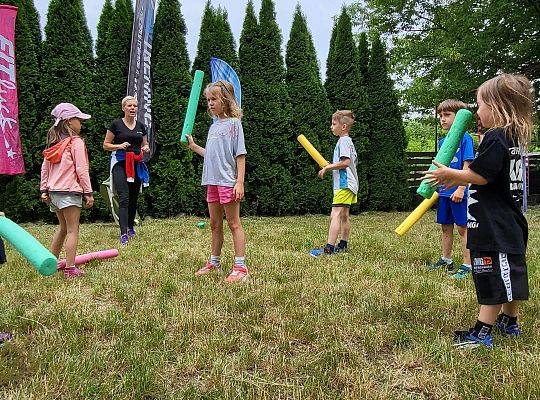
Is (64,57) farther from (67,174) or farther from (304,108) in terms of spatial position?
(67,174)

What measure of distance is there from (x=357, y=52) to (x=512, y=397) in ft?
36.3

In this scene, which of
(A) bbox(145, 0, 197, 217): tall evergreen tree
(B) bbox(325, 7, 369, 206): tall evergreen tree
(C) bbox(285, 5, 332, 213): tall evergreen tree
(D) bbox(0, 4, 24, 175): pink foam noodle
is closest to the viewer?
(D) bbox(0, 4, 24, 175): pink foam noodle

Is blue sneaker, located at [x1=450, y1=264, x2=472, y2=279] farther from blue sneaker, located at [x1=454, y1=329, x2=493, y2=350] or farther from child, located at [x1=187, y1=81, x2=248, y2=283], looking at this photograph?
child, located at [x1=187, y1=81, x2=248, y2=283]

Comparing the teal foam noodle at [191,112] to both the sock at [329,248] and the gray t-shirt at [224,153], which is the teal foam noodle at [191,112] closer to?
the gray t-shirt at [224,153]

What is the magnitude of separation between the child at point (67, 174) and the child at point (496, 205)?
3.19 metres

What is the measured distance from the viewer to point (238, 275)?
4.11 m

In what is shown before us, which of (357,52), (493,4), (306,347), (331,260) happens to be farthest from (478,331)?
(493,4)

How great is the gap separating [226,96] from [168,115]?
21.6 ft

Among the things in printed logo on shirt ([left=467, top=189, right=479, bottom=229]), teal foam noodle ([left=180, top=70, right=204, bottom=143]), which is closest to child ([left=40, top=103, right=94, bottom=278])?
teal foam noodle ([left=180, top=70, right=204, bottom=143])

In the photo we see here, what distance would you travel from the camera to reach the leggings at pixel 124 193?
6609 mm

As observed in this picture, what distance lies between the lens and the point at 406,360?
234 centimetres

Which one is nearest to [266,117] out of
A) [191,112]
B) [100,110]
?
[100,110]

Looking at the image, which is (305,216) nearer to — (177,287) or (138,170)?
(138,170)

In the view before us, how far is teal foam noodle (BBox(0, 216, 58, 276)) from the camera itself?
7.07 feet
